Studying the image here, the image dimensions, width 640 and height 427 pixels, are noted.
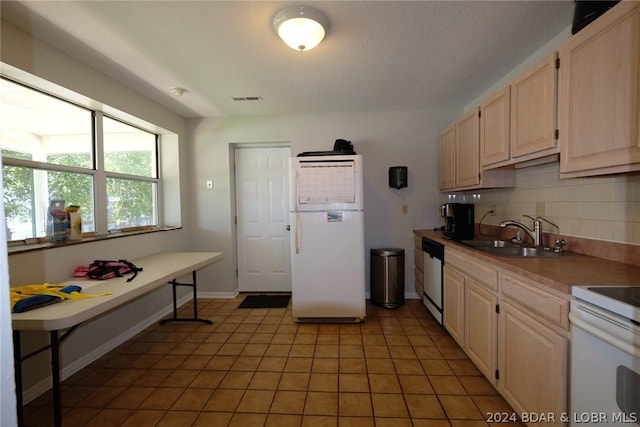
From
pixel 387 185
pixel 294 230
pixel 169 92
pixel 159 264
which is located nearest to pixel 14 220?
pixel 159 264

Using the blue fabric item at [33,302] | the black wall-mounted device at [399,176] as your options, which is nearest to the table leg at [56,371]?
the blue fabric item at [33,302]

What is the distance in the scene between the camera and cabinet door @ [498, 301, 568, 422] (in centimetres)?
121

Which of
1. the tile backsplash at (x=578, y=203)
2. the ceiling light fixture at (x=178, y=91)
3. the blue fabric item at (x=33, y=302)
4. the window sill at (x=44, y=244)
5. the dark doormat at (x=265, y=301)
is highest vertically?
the ceiling light fixture at (x=178, y=91)

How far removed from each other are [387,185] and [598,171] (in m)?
2.27

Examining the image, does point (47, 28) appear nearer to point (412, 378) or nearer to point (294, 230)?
point (294, 230)

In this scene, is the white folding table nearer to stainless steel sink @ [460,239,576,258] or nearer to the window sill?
the window sill

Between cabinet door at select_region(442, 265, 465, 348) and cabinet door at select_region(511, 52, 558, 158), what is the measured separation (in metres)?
1.05

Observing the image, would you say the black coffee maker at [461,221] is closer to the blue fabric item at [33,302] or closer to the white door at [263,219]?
the white door at [263,219]

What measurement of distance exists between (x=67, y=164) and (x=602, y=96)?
356 cm

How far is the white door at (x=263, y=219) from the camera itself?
149 inches

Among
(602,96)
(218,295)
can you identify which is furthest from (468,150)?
(218,295)

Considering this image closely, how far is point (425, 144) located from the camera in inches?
138

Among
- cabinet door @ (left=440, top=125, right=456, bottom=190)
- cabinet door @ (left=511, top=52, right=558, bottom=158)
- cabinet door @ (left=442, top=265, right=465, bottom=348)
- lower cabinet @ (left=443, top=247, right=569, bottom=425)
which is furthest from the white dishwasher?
cabinet door @ (left=511, top=52, right=558, bottom=158)

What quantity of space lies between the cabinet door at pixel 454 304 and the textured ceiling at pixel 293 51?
1.79 m
